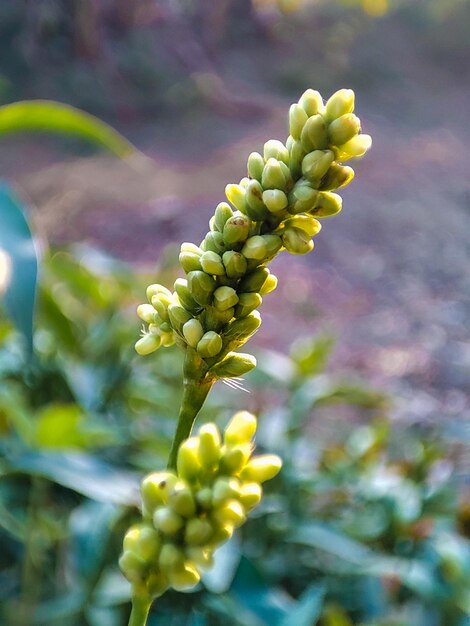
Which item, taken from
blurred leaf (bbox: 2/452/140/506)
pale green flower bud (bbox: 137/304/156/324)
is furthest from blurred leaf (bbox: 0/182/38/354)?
pale green flower bud (bbox: 137/304/156/324)

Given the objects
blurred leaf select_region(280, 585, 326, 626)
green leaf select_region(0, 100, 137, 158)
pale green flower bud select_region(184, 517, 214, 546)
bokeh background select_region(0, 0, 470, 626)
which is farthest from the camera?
bokeh background select_region(0, 0, 470, 626)

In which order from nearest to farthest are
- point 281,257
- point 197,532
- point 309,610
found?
1. point 197,532
2. point 309,610
3. point 281,257

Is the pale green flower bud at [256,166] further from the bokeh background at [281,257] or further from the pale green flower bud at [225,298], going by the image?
the bokeh background at [281,257]

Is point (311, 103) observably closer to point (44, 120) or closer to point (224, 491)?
point (224, 491)

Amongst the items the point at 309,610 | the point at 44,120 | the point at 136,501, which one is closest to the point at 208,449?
the point at 309,610

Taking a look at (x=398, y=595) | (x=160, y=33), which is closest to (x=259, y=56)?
(x=160, y=33)

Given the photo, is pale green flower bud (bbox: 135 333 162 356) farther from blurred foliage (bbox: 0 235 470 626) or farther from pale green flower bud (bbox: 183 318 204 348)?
blurred foliage (bbox: 0 235 470 626)

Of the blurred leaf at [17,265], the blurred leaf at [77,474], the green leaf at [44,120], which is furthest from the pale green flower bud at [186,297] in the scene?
the green leaf at [44,120]
